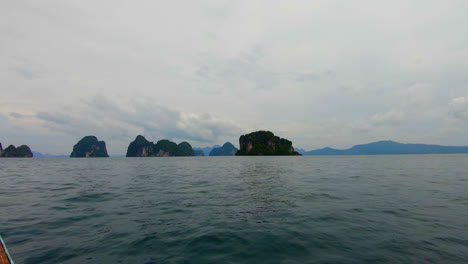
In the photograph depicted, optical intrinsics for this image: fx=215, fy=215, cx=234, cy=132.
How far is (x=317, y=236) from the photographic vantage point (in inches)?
348

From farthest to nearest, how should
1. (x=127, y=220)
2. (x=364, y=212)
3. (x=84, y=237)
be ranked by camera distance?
(x=364, y=212) → (x=127, y=220) → (x=84, y=237)

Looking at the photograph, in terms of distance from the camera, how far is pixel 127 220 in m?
11.0

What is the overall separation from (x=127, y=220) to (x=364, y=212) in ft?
42.4

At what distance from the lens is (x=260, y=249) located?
771 centimetres

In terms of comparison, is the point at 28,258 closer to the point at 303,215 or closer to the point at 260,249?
the point at 260,249

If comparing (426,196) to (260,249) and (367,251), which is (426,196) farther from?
(260,249)

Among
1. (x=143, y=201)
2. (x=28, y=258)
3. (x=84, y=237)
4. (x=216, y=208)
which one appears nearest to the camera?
(x=28, y=258)

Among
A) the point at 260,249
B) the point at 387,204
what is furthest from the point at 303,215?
the point at 387,204

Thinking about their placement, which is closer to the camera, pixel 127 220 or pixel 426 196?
pixel 127 220

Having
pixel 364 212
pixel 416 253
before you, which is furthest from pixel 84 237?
pixel 364 212

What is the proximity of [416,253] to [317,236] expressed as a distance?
10.3ft

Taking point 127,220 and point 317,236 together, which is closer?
point 317,236

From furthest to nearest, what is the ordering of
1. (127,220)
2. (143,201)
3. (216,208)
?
(143,201), (216,208), (127,220)

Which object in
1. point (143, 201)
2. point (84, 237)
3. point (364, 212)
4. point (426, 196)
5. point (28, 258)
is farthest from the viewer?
point (426, 196)
